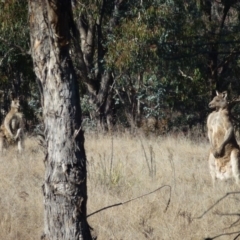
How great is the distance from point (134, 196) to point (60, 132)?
5053mm

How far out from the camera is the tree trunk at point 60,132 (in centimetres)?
501

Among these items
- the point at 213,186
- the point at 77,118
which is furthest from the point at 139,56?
the point at 77,118

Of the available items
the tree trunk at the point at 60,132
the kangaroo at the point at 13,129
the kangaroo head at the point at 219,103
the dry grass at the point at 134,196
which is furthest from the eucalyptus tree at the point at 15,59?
the tree trunk at the point at 60,132

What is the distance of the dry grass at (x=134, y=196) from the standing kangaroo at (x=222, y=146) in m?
0.26

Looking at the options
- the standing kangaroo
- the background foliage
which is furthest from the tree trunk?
the background foliage

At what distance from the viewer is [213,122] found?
527 inches

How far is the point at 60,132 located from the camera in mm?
5102

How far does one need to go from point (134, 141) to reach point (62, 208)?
10.2 m

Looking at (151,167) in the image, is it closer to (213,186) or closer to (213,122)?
(213,186)

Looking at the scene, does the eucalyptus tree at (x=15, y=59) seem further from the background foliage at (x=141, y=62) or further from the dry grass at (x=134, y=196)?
the dry grass at (x=134, y=196)

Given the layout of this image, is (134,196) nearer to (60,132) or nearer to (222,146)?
(222,146)

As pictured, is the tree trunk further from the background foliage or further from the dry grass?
the background foliage

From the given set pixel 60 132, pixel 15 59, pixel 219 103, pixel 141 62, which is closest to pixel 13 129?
pixel 141 62

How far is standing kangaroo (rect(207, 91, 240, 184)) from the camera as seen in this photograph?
479 inches
